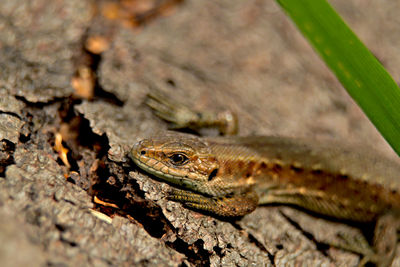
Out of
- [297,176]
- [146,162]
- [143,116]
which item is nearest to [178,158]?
[146,162]

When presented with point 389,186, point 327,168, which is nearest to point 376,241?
point 389,186

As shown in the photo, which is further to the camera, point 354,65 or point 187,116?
point 187,116

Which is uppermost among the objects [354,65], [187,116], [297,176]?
[354,65]

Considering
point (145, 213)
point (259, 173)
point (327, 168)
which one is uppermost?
point (327, 168)

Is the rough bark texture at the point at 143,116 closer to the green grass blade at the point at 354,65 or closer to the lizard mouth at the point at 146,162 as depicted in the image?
the lizard mouth at the point at 146,162

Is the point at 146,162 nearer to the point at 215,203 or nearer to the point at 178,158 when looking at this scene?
the point at 178,158

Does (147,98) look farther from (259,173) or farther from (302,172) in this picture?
(302,172)
